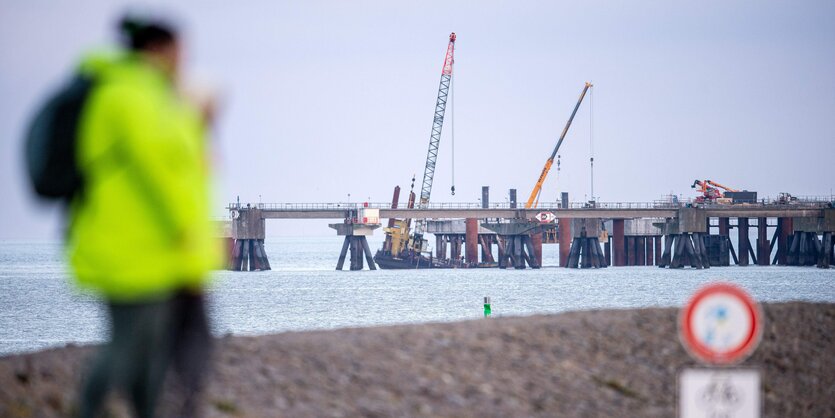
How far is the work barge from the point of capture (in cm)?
13525

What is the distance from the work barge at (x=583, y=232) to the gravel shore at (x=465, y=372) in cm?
11556

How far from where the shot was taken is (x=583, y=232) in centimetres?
15712

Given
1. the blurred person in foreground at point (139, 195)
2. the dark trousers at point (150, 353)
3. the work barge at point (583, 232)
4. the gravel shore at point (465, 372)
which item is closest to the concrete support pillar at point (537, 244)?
the work barge at point (583, 232)

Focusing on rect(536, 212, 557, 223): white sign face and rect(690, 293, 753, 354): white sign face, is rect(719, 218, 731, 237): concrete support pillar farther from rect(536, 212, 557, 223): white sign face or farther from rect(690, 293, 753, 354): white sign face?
rect(690, 293, 753, 354): white sign face

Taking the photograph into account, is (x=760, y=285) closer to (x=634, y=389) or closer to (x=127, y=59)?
(x=634, y=389)

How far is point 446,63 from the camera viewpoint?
576ft

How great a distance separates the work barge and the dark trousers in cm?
12391

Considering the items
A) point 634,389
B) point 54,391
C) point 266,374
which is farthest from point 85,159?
point 634,389

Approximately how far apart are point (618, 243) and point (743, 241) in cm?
1700

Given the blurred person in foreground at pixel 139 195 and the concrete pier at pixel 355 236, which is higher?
the blurred person in foreground at pixel 139 195

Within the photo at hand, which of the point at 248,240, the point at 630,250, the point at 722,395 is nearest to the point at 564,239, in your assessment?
the point at 630,250

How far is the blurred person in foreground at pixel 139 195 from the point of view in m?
5.70

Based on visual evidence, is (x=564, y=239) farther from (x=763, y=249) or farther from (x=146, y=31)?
(x=146, y=31)

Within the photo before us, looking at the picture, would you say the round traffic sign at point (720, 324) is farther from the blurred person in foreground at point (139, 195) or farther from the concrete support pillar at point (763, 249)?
the concrete support pillar at point (763, 249)
